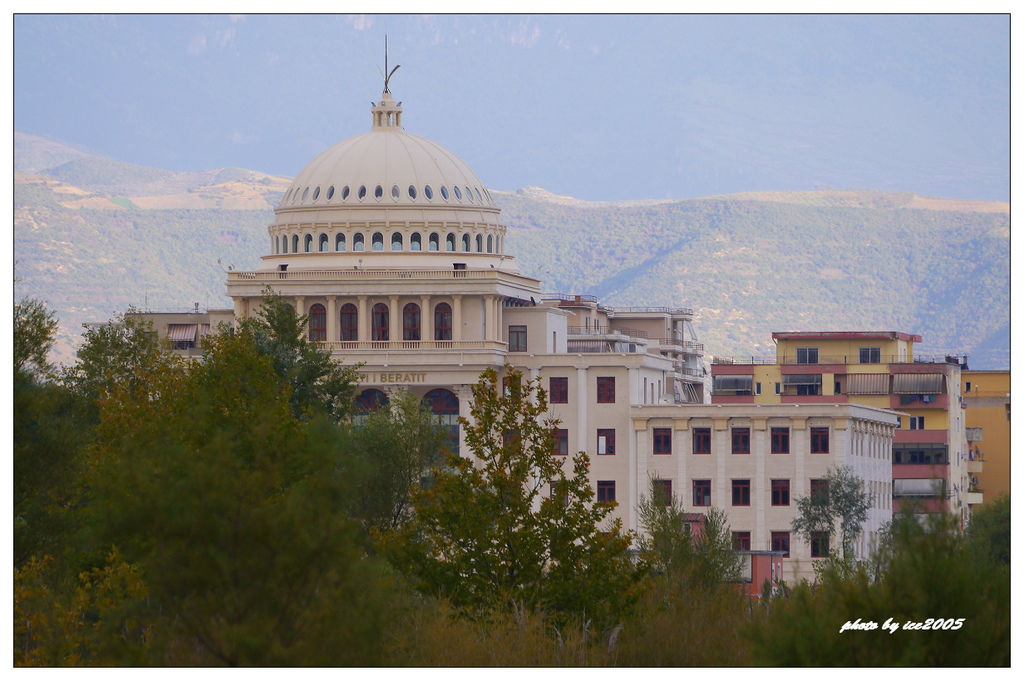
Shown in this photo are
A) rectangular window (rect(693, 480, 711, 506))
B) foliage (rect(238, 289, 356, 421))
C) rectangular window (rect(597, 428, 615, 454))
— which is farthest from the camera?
rectangular window (rect(597, 428, 615, 454))

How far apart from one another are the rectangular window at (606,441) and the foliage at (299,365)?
1349 inches

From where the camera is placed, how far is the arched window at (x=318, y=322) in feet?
422

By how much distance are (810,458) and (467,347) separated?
2016 cm

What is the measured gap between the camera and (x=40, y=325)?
48.8 m

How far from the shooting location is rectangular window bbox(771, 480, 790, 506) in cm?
12244

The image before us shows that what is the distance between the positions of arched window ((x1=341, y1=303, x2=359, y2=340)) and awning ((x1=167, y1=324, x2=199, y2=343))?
17195 mm

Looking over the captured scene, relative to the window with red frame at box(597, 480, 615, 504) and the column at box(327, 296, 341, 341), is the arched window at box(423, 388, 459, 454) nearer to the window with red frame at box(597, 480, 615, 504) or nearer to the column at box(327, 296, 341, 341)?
the column at box(327, 296, 341, 341)

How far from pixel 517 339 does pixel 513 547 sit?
7936 centimetres

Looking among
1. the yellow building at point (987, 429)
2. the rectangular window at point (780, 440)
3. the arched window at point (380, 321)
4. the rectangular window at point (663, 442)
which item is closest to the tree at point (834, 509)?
the rectangular window at point (780, 440)

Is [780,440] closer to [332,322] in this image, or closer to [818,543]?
[818,543]

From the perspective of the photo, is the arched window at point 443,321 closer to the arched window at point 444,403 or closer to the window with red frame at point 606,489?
the arched window at point 444,403

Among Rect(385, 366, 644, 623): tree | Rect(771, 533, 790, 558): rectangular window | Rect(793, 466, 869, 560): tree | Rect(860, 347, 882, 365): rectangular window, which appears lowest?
Rect(771, 533, 790, 558): rectangular window

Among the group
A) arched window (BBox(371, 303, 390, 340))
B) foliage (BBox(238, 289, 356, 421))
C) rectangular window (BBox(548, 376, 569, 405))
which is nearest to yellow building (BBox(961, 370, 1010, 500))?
rectangular window (BBox(548, 376, 569, 405))

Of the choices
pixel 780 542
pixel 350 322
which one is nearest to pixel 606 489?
pixel 780 542
